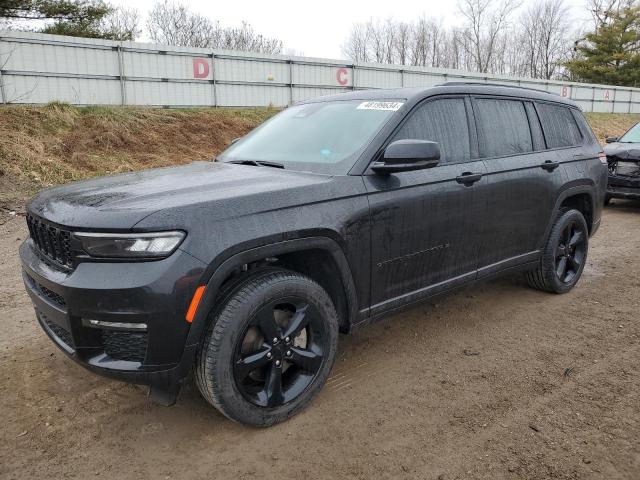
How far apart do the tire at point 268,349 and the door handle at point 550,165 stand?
8.04 feet

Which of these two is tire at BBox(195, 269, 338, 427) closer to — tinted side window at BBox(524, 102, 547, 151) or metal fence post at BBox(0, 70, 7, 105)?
tinted side window at BBox(524, 102, 547, 151)

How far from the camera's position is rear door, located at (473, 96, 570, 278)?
379cm

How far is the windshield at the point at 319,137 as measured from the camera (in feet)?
10.3

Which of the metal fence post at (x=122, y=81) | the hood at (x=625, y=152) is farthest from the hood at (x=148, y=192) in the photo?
the metal fence post at (x=122, y=81)

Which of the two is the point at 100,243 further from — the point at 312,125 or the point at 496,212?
the point at 496,212

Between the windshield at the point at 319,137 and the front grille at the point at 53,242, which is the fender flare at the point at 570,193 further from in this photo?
the front grille at the point at 53,242

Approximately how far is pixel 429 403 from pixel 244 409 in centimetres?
109

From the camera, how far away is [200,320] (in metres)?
2.35

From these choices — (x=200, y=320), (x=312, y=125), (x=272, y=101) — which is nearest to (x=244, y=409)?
(x=200, y=320)

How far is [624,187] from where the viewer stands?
8.88m

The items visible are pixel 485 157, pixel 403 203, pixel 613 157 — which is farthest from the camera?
pixel 613 157

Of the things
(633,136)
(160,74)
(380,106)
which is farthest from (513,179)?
(160,74)

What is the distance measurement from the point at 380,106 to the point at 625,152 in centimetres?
729

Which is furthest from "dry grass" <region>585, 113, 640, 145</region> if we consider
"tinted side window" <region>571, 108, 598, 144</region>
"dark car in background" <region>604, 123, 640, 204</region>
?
"tinted side window" <region>571, 108, 598, 144</region>
